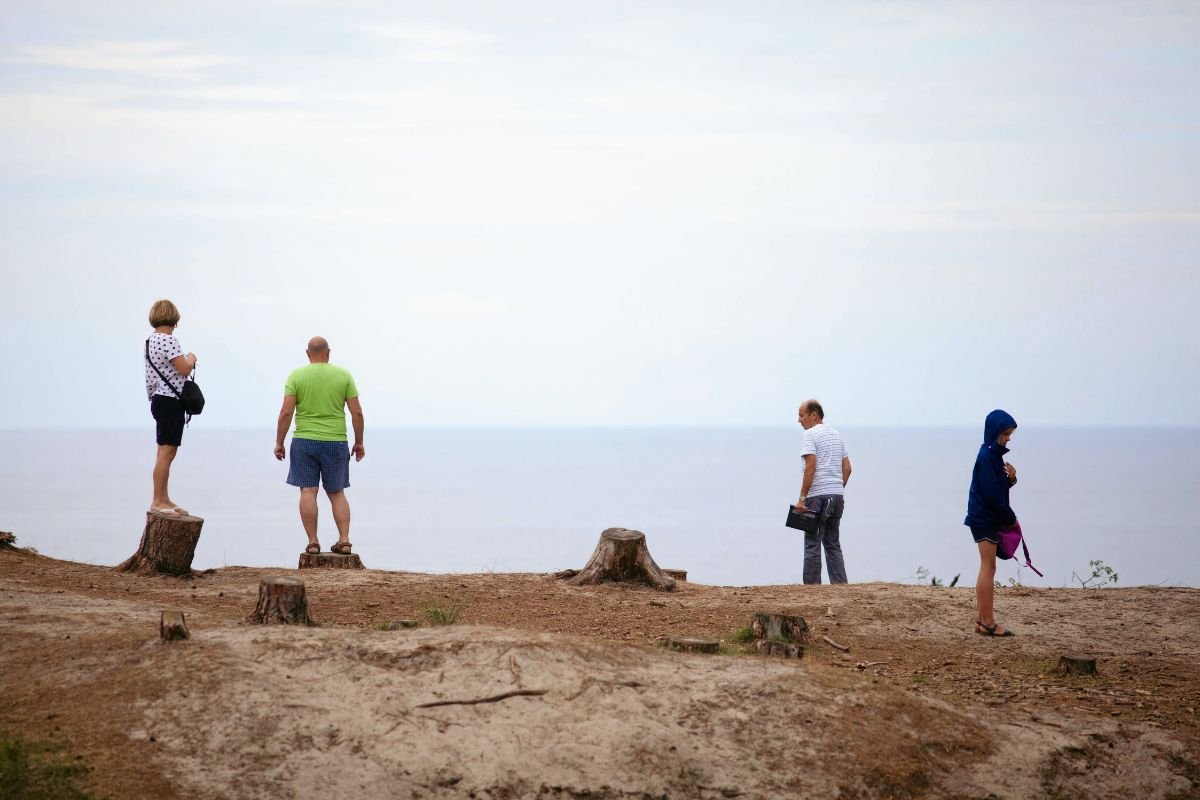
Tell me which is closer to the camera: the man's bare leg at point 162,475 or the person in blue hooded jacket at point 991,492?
the person in blue hooded jacket at point 991,492

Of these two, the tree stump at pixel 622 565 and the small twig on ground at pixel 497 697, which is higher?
the tree stump at pixel 622 565

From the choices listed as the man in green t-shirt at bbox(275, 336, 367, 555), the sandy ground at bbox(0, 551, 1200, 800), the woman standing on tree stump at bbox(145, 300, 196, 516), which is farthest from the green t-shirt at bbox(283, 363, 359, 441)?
the sandy ground at bbox(0, 551, 1200, 800)

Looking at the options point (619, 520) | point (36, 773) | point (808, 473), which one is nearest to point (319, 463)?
point (808, 473)

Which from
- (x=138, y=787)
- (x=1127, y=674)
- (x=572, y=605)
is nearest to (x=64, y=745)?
(x=138, y=787)

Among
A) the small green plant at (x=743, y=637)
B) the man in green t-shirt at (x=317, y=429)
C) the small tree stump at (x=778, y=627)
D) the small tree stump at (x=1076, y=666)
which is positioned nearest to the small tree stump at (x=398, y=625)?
the small green plant at (x=743, y=637)

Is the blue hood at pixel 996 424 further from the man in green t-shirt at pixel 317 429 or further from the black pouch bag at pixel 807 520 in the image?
the man in green t-shirt at pixel 317 429

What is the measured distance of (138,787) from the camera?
25.5ft

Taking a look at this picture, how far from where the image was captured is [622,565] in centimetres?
1441

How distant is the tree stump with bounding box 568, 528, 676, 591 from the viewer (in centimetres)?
1437

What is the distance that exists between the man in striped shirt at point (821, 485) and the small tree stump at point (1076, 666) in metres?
4.16

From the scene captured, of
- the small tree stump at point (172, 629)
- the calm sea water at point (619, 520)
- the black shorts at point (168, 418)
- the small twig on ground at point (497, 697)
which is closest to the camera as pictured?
the small twig on ground at point (497, 697)

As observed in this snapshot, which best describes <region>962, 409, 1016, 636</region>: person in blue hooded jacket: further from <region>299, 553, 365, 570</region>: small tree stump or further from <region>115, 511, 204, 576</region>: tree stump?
<region>115, 511, 204, 576</region>: tree stump

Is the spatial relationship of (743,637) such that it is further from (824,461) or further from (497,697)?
(824,461)

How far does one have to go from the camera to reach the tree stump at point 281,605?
33.6ft
